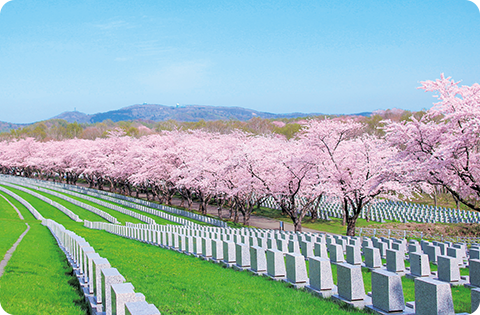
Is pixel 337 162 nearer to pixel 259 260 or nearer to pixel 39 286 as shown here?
pixel 259 260

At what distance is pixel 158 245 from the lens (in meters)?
20.2

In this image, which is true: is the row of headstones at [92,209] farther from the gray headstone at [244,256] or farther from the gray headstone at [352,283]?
the gray headstone at [352,283]

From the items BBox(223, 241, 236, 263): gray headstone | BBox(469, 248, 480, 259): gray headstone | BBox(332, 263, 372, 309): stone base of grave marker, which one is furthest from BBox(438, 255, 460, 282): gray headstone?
BBox(223, 241, 236, 263): gray headstone

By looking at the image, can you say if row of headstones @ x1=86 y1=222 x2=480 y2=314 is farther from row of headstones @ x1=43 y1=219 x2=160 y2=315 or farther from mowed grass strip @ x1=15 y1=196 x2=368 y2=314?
row of headstones @ x1=43 y1=219 x2=160 y2=315

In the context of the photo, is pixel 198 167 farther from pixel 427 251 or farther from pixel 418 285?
pixel 418 285

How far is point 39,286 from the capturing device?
8.22m

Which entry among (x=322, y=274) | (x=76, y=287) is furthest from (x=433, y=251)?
(x=76, y=287)

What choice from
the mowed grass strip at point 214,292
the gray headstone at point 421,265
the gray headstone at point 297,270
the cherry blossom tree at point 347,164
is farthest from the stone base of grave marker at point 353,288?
the cherry blossom tree at point 347,164

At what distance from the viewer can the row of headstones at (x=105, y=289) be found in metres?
4.64

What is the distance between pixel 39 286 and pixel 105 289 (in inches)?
121

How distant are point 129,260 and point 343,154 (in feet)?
69.7

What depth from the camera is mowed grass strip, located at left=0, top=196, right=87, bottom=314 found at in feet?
21.9

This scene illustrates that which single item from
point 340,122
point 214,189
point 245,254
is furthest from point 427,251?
point 214,189

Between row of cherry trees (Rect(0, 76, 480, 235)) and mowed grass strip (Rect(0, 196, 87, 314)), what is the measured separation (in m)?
14.6
